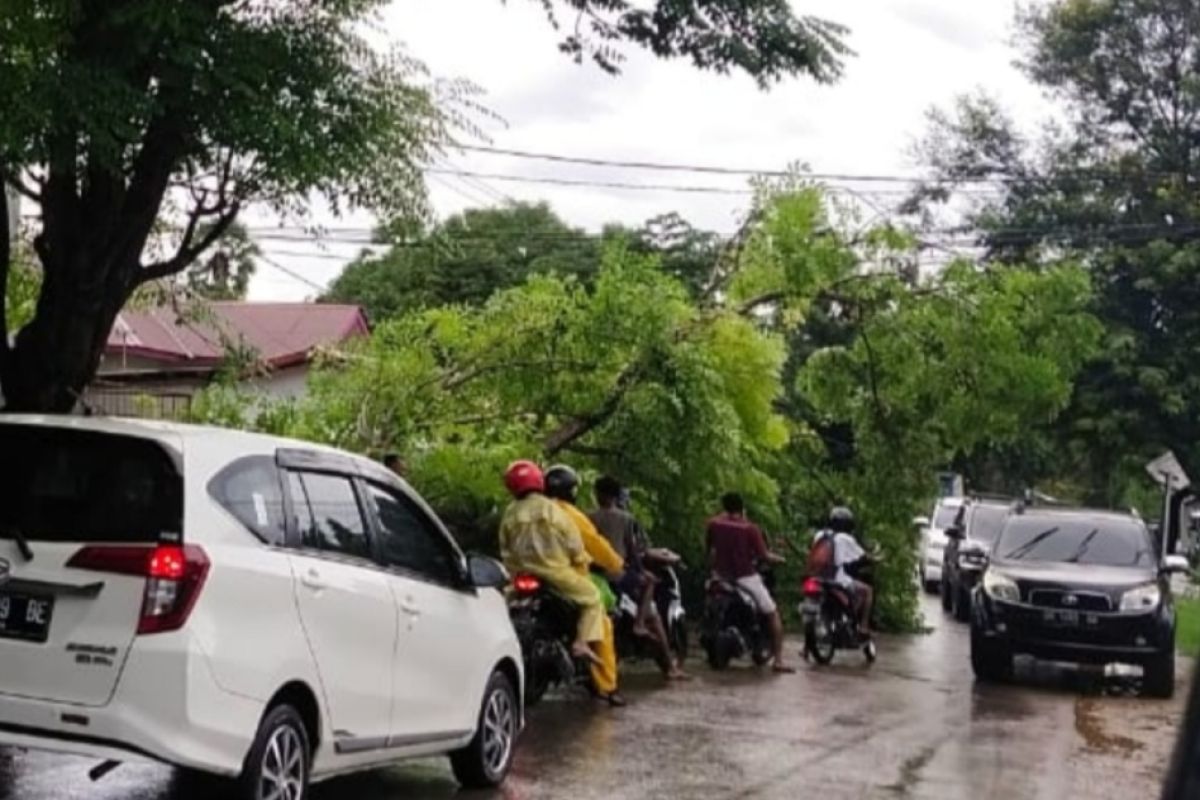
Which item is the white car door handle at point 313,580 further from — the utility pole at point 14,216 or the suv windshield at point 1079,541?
the suv windshield at point 1079,541

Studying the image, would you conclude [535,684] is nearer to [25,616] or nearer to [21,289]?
[21,289]

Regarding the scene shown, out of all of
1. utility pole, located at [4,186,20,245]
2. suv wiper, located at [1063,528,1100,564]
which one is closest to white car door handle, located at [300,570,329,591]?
utility pole, located at [4,186,20,245]

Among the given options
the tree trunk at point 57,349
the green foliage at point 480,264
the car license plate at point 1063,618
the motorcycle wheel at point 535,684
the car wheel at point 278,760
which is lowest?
the motorcycle wheel at point 535,684

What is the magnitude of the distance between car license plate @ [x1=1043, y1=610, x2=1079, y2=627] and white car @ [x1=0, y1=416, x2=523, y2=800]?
10.1 metres

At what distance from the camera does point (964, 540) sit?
28266mm

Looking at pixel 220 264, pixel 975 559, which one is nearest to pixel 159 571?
pixel 220 264

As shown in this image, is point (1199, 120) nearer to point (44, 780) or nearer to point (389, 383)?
point (389, 383)

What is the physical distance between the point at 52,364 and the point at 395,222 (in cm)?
264

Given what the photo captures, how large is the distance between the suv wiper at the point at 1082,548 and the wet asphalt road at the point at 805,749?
4.52 feet

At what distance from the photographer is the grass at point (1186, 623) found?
22.5 meters

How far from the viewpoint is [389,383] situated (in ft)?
54.9

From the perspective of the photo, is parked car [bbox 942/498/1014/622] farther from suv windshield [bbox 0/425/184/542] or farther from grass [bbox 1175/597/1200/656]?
suv windshield [bbox 0/425/184/542]

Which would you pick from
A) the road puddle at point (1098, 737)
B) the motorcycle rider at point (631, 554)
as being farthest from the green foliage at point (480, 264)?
the road puddle at point (1098, 737)

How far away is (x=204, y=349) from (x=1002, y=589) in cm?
1585
